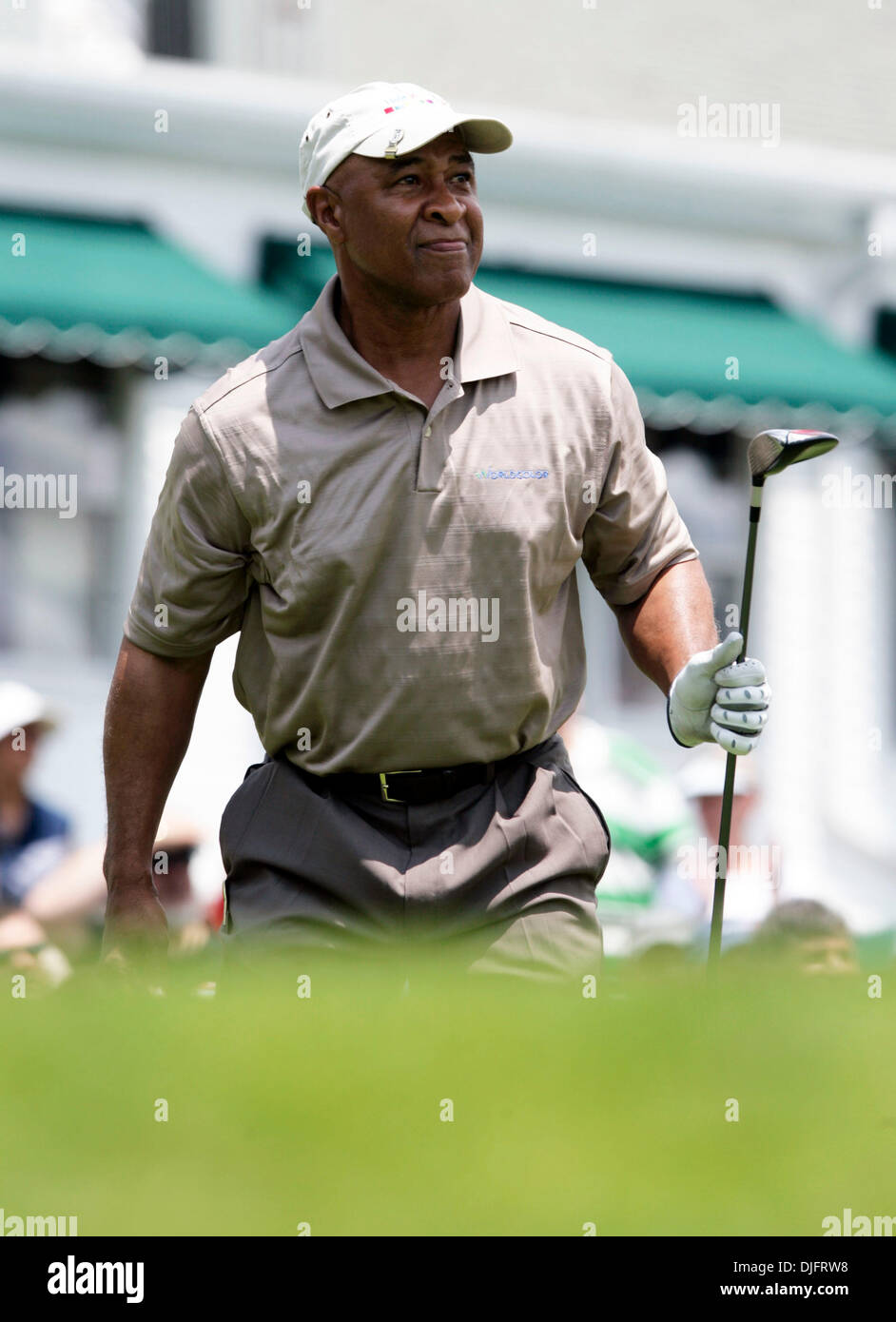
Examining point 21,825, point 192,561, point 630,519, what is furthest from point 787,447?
point 21,825

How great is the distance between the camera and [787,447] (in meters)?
3.56

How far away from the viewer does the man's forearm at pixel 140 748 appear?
3.93 m

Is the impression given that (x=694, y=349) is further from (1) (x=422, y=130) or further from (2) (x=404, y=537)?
(2) (x=404, y=537)

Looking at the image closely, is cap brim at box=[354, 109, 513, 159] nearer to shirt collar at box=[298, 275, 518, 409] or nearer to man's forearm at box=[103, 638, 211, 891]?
shirt collar at box=[298, 275, 518, 409]

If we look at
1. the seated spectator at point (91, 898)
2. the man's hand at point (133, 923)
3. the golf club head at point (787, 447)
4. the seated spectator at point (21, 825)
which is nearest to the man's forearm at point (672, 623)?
the golf club head at point (787, 447)

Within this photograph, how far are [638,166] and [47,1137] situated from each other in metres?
9.55

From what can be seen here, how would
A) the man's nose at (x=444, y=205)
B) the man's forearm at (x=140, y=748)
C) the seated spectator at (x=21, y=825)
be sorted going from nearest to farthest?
the man's nose at (x=444, y=205), the man's forearm at (x=140, y=748), the seated spectator at (x=21, y=825)

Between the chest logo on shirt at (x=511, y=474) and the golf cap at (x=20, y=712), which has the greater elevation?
the golf cap at (x=20, y=712)

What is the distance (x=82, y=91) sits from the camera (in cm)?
1012

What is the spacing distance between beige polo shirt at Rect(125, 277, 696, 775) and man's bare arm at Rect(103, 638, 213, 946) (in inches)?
3.1

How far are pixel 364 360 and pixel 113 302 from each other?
553 cm

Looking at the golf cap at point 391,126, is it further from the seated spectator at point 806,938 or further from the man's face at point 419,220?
the seated spectator at point 806,938

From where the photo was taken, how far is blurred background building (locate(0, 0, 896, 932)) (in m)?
10.0

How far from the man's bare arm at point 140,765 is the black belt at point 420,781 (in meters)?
0.47
